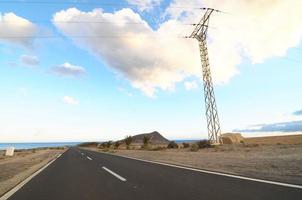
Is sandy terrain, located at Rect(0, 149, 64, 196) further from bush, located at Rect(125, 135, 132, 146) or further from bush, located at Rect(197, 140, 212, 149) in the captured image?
bush, located at Rect(125, 135, 132, 146)

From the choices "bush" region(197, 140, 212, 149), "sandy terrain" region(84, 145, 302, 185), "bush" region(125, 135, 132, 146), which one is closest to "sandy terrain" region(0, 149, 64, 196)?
"sandy terrain" region(84, 145, 302, 185)

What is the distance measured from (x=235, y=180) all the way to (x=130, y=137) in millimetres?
72332

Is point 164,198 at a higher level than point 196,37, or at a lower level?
lower

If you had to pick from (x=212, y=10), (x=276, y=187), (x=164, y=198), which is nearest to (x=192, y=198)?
(x=164, y=198)

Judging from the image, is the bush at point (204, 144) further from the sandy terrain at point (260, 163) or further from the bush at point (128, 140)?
the bush at point (128, 140)

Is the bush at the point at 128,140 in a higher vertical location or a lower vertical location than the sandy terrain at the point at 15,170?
higher

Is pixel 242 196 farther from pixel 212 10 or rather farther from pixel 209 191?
pixel 212 10

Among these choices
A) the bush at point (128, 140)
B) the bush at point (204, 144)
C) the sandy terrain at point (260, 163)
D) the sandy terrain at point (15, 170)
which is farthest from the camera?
the bush at point (128, 140)

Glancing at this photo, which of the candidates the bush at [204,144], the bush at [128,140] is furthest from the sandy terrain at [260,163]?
the bush at [128,140]

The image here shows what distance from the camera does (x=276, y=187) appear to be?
29.3 ft

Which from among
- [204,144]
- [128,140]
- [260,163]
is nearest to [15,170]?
[260,163]

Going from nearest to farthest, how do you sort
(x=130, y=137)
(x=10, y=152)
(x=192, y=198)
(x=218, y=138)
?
(x=192, y=198), (x=218, y=138), (x=10, y=152), (x=130, y=137)

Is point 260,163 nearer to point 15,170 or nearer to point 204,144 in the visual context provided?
point 15,170

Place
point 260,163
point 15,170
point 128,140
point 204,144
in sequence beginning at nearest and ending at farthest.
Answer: point 260,163, point 15,170, point 204,144, point 128,140
